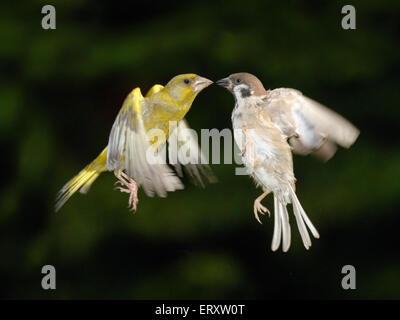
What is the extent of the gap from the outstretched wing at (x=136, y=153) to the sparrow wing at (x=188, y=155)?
13cm

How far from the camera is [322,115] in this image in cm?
103

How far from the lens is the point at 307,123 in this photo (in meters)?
1.04

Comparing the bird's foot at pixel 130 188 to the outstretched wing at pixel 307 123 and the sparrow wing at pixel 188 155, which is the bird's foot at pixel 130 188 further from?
the outstretched wing at pixel 307 123

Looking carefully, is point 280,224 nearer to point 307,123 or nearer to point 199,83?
point 307,123

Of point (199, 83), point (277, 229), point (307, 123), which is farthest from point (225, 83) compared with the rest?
point (277, 229)

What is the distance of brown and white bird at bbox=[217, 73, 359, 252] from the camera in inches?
39.1

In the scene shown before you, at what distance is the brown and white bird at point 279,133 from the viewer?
3.26 feet

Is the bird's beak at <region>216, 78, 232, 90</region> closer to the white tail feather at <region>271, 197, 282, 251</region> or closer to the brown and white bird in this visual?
the brown and white bird

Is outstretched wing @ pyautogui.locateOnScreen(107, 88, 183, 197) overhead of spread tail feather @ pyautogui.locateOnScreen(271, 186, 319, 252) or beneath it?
overhead

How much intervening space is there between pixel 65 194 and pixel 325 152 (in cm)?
44

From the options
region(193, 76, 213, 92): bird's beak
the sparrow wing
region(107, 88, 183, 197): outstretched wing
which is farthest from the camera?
the sparrow wing

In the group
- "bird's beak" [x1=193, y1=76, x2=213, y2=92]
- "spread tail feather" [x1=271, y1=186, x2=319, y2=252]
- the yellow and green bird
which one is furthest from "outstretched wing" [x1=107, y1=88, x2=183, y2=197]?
"spread tail feather" [x1=271, y1=186, x2=319, y2=252]

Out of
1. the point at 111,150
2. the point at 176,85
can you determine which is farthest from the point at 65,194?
→ the point at 176,85

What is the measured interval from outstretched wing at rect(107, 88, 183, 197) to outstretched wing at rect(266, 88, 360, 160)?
A: 0.24 metres
